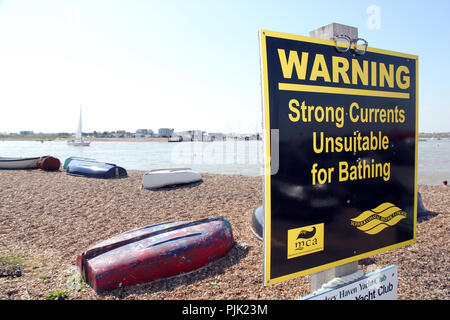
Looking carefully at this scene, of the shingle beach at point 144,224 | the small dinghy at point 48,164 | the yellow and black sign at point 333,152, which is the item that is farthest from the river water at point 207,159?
the small dinghy at point 48,164

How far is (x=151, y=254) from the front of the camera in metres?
4.92

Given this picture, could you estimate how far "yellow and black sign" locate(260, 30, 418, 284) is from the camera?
180 centimetres

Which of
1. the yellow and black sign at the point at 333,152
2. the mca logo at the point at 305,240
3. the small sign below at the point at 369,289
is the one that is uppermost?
the yellow and black sign at the point at 333,152

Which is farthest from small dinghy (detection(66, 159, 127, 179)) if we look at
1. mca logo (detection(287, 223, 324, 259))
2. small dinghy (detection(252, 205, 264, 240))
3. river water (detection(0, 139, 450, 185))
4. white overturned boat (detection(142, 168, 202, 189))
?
mca logo (detection(287, 223, 324, 259))

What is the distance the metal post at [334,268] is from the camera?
6.91ft

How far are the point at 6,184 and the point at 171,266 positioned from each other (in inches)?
507

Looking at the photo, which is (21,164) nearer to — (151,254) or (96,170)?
(96,170)

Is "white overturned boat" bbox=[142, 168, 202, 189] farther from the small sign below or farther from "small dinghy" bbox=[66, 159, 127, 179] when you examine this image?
the small sign below

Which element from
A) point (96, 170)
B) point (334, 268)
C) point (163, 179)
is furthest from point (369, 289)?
point (96, 170)

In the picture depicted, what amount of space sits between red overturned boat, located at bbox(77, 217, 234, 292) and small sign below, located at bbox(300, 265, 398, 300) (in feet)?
11.6

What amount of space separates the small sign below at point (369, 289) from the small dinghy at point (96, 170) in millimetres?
15184

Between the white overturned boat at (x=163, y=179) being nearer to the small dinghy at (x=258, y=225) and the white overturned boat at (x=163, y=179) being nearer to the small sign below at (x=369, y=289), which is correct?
the small dinghy at (x=258, y=225)
